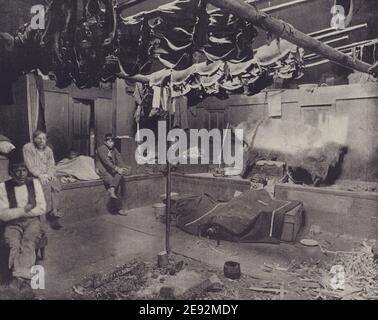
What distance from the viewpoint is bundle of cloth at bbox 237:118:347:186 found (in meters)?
8.65

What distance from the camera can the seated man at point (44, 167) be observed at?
7.21 metres

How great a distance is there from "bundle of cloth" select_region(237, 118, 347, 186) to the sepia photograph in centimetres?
4

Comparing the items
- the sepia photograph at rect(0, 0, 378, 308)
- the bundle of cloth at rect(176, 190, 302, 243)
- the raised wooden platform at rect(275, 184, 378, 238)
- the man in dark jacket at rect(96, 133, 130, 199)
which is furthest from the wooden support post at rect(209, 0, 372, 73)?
the man in dark jacket at rect(96, 133, 130, 199)

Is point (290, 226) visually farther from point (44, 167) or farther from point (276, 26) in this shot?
point (44, 167)

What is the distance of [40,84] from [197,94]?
4.13 metres

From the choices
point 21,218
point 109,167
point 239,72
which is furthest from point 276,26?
point 109,167

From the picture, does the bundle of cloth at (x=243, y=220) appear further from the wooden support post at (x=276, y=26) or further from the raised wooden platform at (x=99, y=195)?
the wooden support post at (x=276, y=26)

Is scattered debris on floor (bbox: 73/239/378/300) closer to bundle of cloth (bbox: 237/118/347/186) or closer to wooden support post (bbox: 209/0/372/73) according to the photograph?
bundle of cloth (bbox: 237/118/347/186)

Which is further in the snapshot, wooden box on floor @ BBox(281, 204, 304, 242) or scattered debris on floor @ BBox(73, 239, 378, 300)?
wooden box on floor @ BBox(281, 204, 304, 242)

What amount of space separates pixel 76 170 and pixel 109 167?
34.7 inches

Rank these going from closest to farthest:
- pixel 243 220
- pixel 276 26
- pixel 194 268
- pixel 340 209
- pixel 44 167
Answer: pixel 276 26
pixel 194 268
pixel 243 220
pixel 44 167
pixel 340 209

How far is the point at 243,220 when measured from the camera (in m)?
7.22

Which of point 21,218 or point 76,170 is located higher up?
point 76,170
